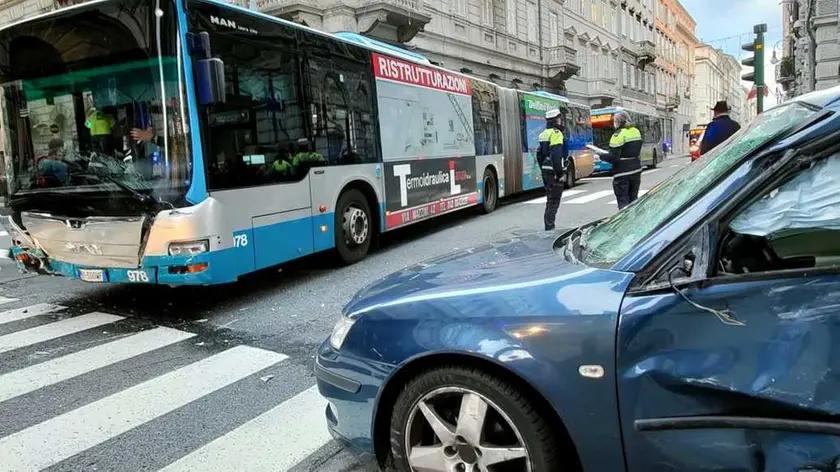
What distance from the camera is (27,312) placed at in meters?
6.31

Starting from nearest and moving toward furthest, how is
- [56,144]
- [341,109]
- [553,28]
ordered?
[56,144], [341,109], [553,28]

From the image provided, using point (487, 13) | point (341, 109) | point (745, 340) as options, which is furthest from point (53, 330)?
point (487, 13)

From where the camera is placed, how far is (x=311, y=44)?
7055 millimetres

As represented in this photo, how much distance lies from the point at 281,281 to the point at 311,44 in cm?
289

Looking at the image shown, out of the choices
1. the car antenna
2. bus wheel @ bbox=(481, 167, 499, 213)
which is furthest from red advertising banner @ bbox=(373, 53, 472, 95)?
the car antenna

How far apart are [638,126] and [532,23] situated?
10240 millimetres

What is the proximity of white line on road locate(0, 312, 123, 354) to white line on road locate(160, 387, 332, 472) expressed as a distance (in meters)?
2.94

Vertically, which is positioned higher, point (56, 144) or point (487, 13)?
point (487, 13)

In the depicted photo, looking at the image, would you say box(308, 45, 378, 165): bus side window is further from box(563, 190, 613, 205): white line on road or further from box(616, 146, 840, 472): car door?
box(563, 190, 613, 205): white line on road

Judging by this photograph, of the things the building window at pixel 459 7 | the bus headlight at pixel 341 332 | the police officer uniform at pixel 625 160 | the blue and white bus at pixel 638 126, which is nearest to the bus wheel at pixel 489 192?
the police officer uniform at pixel 625 160

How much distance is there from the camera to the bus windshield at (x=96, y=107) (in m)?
5.30

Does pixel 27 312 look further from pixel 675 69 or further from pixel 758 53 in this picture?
pixel 675 69

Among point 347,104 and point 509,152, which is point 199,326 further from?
point 509,152

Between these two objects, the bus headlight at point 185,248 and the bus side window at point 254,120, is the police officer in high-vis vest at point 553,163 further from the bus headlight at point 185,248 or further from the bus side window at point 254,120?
the bus headlight at point 185,248
